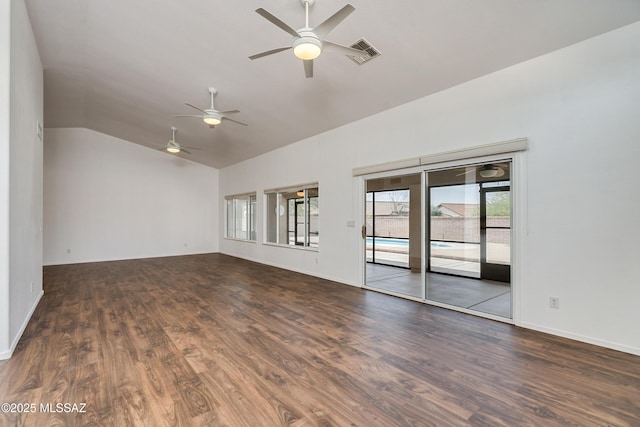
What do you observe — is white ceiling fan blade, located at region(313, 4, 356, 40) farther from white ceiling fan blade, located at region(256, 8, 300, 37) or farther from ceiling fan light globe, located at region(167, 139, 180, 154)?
ceiling fan light globe, located at region(167, 139, 180, 154)

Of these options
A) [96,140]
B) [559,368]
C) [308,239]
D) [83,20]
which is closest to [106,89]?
[83,20]

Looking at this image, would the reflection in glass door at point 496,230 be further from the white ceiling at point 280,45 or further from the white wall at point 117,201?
the white wall at point 117,201

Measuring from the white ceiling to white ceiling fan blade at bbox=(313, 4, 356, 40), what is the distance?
21.7 inches

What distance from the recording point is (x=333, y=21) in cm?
240

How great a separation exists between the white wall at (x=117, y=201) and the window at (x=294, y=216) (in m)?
3.52

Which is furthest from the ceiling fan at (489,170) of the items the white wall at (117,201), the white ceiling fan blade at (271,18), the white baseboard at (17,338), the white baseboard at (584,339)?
the white wall at (117,201)

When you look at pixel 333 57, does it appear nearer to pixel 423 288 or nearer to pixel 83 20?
pixel 83 20

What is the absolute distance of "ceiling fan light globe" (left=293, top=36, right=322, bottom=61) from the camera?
2.58 meters

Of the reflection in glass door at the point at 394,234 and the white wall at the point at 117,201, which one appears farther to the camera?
the white wall at the point at 117,201

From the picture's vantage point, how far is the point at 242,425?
1.79 metres

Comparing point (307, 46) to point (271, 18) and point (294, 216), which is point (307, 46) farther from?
point (294, 216)

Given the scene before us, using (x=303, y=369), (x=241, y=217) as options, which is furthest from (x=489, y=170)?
(x=241, y=217)

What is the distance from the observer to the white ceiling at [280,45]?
284 centimetres

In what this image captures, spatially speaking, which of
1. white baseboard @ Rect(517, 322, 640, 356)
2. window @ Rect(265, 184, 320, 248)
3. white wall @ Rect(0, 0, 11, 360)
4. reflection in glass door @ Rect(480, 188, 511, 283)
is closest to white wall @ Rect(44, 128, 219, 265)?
window @ Rect(265, 184, 320, 248)
